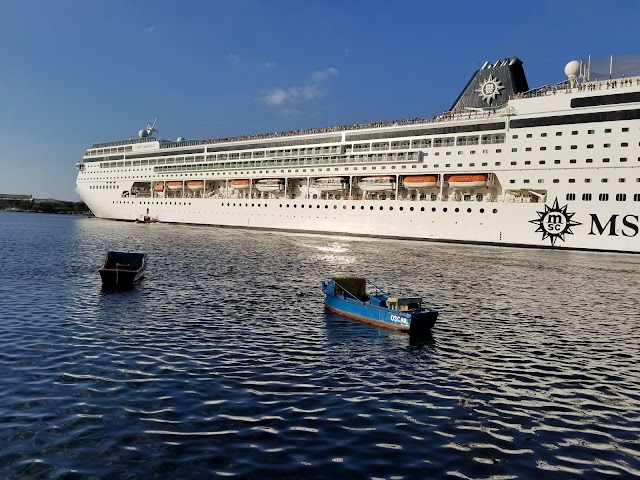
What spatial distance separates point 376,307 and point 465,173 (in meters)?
42.5

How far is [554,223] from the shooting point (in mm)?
48469

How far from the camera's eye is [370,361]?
45.7ft

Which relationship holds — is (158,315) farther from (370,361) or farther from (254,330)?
(370,361)

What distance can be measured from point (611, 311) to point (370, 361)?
1432 centimetres

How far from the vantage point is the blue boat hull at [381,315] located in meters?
17.1

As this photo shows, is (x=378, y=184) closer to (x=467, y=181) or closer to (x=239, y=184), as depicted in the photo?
(x=467, y=181)

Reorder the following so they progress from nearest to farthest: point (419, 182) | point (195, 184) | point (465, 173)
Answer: point (465, 173)
point (419, 182)
point (195, 184)

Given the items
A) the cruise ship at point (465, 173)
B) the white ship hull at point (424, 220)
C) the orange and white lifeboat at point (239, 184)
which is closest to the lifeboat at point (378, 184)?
the cruise ship at point (465, 173)

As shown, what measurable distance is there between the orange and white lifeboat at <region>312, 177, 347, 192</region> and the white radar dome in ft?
98.8

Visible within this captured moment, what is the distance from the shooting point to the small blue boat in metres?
17.2

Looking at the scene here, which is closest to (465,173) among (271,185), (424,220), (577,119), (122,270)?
(424,220)

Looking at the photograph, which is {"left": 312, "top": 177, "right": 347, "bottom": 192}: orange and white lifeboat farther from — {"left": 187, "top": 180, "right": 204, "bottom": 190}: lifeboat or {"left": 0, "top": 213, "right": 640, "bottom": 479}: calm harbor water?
{"left": 0, "top": 213, "right": 640, "bottom": 479}: calm harbor water

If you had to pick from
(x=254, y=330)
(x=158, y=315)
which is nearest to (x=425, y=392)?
(x=254, y=330)

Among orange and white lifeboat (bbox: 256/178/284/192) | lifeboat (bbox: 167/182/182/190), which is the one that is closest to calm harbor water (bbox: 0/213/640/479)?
orange and white lifeboat (bbox: 256/178/284/192)
